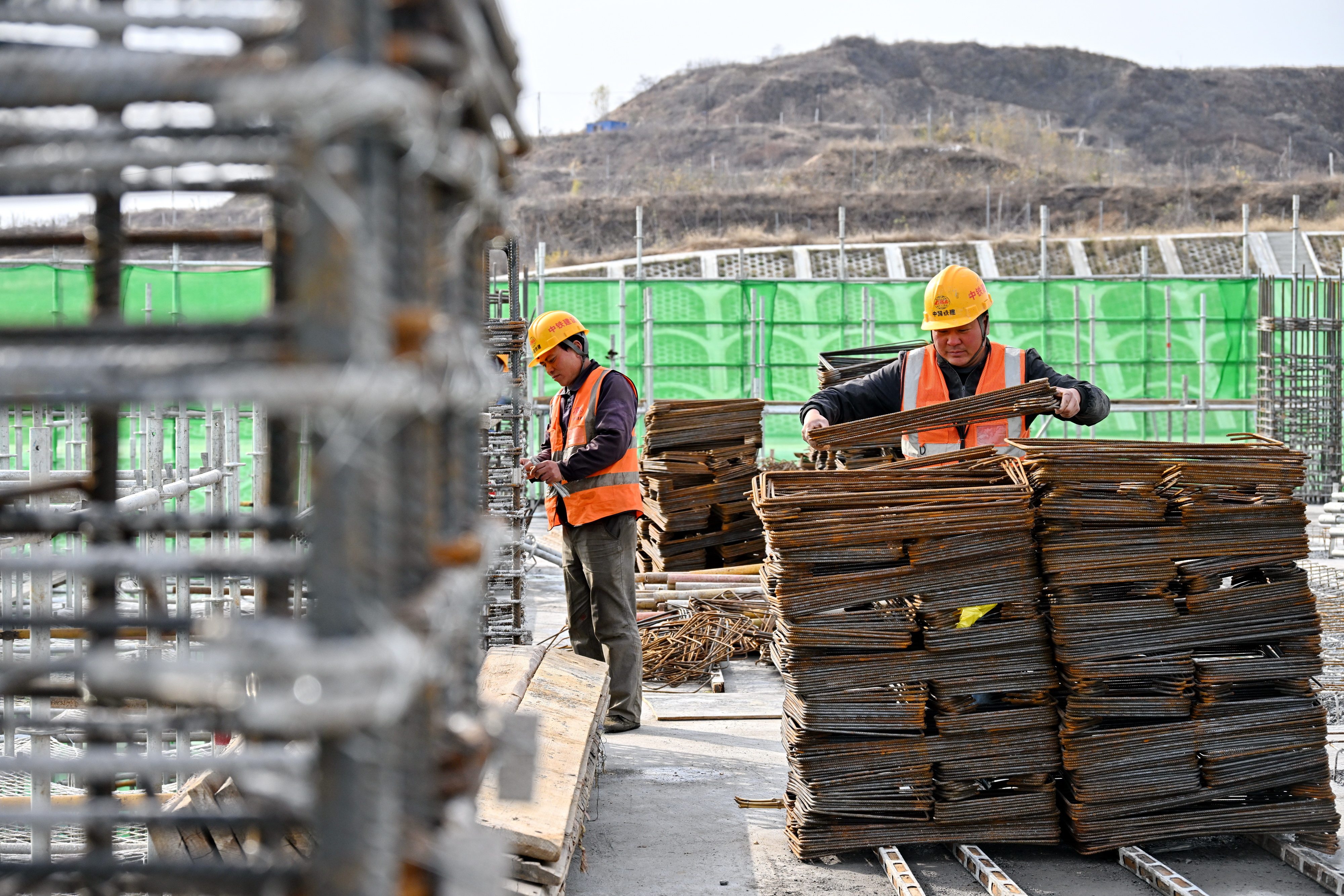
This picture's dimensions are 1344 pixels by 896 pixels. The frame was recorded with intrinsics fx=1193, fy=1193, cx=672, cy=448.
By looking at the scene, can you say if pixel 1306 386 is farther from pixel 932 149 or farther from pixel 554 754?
pixel 932 149

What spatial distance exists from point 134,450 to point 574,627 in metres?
3.62

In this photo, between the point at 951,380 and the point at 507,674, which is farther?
the point at 951,380

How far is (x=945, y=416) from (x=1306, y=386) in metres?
16.4

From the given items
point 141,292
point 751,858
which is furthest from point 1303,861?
point 141,292

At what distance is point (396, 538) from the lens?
3.89ft

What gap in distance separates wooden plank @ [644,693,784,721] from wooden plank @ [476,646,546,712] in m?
1.50

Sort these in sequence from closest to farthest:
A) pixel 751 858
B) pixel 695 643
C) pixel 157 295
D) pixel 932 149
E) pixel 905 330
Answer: pixel 751 858
pixel 695 643
pixel 157 295
pixel 905 330
pixel 932 149

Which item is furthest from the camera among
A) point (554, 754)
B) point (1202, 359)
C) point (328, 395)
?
point (1202, 359)

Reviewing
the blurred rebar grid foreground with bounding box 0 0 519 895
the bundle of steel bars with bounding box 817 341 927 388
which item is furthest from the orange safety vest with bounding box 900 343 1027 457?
the blurred rebar grid foreground with bounding box 0 0 519 895

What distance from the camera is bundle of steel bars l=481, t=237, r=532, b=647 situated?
7.46 metres

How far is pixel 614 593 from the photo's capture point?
284 inches

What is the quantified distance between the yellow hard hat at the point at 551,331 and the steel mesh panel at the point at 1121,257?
26628 mm

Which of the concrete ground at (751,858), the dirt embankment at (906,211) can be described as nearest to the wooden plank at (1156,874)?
the concrete ground at (751,858)

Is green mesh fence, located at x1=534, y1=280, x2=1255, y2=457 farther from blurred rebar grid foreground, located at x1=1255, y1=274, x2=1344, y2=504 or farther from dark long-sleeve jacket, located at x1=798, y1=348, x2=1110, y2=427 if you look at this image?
dark long-sleeve jacket, located at x1=798, y1=348, x2=1110, y2=427
